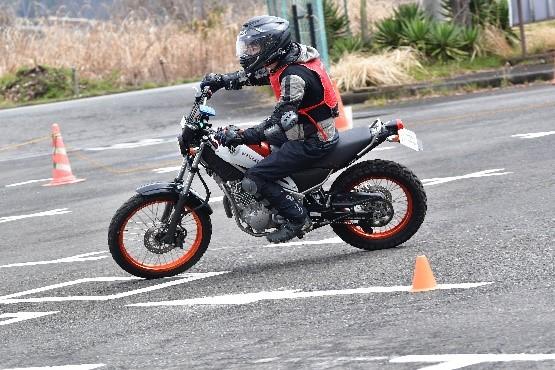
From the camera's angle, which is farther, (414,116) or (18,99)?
(18,99)

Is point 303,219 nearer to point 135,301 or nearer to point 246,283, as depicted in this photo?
point 246,283

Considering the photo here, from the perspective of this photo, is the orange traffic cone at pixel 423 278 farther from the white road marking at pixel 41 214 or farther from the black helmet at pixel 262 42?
the white road marking at pixel 41 214

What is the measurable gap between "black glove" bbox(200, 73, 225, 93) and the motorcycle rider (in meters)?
0.01

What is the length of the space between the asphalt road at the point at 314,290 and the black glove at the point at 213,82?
1.40 metres

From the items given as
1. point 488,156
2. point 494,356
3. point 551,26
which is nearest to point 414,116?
point 488,156

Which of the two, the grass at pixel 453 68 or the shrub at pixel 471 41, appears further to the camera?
the shrub at pixel 471 41

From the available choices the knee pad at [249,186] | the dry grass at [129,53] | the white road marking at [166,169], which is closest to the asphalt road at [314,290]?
the knee pad at [249,186]

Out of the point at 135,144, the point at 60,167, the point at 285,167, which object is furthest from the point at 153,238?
the point at 135,144

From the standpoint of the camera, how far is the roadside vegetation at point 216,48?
27.4 metres

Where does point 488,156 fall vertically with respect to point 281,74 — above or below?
below

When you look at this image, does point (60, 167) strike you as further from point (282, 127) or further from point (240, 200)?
Answer: point (282, 127)

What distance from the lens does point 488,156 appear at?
1536cm

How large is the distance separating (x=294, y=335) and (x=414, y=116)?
45.9ft

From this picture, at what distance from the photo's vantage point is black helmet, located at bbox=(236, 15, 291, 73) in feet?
32.1
